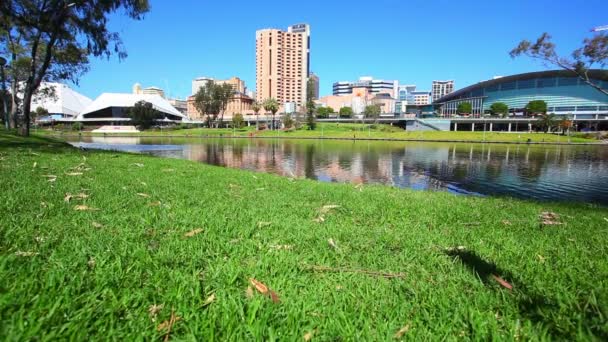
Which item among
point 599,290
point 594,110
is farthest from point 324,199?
point 594,110

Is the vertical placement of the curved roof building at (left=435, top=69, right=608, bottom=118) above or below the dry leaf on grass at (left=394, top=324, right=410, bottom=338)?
above

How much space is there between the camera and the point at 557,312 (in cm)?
231

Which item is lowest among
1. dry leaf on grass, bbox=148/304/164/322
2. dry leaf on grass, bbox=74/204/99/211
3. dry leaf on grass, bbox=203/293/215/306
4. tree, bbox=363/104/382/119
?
dry leaf on grass, bbox=203/293/215/306

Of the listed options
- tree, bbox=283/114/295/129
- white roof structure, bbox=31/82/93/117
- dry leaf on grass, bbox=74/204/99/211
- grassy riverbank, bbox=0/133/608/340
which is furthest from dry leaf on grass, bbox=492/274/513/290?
white roof structure, bbox=31/82/93/117

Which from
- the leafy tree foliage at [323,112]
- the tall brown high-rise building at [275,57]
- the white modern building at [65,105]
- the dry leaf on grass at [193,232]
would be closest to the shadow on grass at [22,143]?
the dry leaf on grass at [193,232]

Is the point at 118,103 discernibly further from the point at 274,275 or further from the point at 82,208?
the point at 274,275

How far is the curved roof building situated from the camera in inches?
4582

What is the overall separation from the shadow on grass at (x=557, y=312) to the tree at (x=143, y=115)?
126828 mm

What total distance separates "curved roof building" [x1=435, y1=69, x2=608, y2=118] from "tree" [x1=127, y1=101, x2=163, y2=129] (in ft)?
386

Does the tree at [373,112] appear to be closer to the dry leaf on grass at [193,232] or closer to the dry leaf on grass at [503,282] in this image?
the dry leaf on grass at [193,232]

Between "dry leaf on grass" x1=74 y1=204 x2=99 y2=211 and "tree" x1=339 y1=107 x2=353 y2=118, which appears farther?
"tree" x1=339 y1=107 x2=353 y2=118

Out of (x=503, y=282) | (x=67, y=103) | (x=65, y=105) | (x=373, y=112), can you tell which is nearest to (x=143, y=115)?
(x=65, y=105)

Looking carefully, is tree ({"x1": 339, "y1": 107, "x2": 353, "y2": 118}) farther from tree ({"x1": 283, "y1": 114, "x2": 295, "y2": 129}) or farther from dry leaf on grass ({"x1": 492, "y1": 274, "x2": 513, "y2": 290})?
dry leaf on grass ({"x1": 492, "y1": 274, "x2": 513, "y2": 290})

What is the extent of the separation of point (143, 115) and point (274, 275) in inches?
4982
